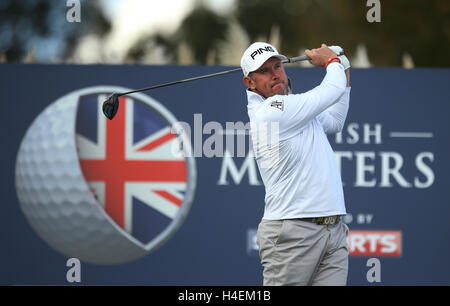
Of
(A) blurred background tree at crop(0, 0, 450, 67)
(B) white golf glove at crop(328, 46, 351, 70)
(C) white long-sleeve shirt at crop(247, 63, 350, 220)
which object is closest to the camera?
(C) white long-sleeve shirt at crop(247, 63, 350, 220)

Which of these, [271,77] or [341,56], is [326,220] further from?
[341,56]

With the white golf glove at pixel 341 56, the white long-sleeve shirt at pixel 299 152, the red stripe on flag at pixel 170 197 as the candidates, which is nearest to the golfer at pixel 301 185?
the white long-sleeve shirt at pixel 299 152

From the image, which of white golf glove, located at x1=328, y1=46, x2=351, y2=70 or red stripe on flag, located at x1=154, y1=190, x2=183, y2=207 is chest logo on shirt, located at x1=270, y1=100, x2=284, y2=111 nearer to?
white golf glove, located at x1=328, y1=46, x2=351, y2=70

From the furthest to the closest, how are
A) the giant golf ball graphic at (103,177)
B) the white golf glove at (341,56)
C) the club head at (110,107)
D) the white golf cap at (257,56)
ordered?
the giant golf ball graphic at (103,177) → the club head at (110,107) → the white golf glove at (341,56) → the white golf cap at (257,56)

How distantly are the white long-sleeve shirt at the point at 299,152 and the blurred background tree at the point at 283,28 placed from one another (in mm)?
9041

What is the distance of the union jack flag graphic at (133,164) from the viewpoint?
6906 millimetres

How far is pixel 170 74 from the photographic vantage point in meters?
7.00

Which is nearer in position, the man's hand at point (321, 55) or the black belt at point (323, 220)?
the black belt at point (323, 220)

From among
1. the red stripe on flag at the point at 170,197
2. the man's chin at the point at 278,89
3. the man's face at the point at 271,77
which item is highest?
the man's face at the point at 271,77

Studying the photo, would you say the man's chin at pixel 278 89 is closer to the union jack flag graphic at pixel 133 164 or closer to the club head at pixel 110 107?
the club head at pixel 110 107

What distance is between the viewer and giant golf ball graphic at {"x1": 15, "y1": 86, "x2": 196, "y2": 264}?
6906 mm

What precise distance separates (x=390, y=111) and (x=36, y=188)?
11.3 feet

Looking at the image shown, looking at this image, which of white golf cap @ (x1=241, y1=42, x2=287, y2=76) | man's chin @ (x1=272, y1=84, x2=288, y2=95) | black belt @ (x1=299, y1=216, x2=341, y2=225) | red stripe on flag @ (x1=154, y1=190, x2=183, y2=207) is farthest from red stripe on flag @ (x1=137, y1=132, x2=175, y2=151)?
black belt @ (x1=299, y1=216, x2=341, y2=225)

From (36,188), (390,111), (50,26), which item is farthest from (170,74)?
(50,26)
